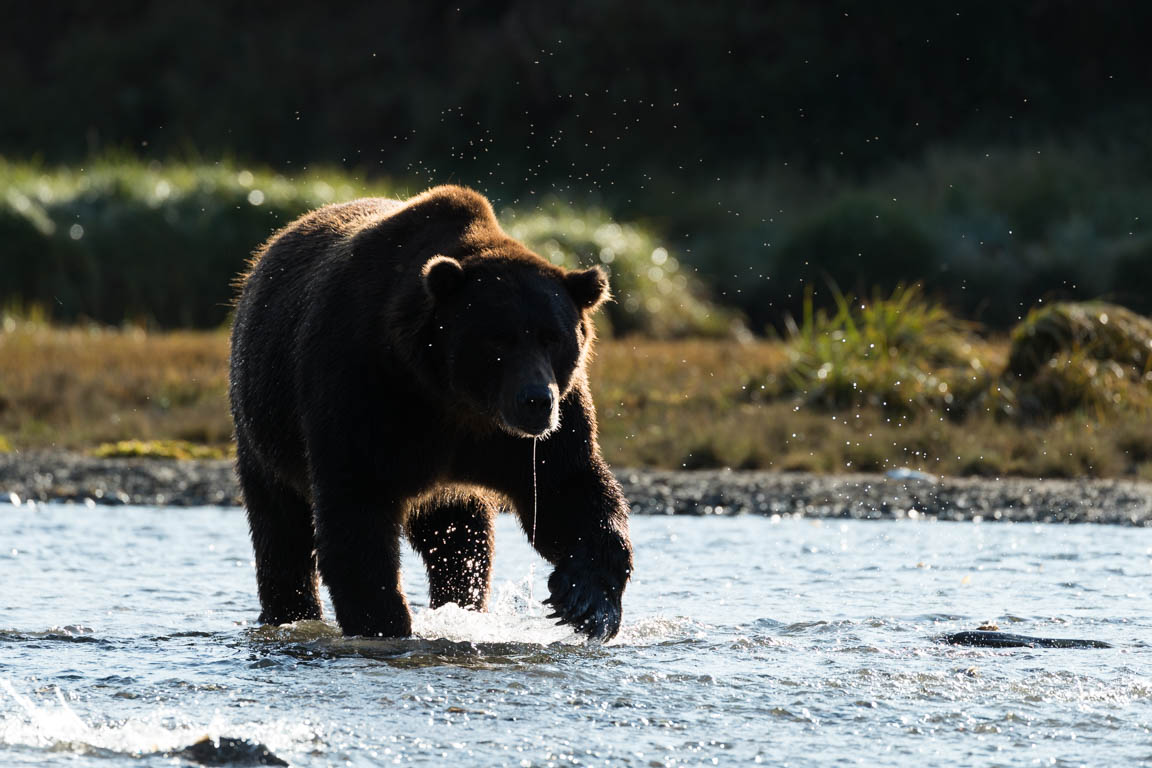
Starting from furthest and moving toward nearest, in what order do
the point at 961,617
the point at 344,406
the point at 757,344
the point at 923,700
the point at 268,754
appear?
the point at 757,344 → the point at 961,617 → the point at 344,406 → the point at 923,700 → the point at 268,754

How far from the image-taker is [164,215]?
2112 cm

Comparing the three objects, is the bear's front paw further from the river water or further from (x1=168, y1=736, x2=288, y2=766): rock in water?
(x1=168, y1=736, x2=288, y2=766): rock in water

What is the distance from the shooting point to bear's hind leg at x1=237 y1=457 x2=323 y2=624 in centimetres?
682

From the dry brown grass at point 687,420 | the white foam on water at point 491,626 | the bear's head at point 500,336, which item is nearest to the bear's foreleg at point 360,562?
the white foam on water at point 491,626

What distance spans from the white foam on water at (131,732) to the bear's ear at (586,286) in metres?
1.90

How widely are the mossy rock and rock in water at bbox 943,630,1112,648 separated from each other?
7060mm

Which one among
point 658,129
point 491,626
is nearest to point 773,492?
point 491,626

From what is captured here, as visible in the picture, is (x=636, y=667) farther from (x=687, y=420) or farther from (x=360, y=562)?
(x=687, y=420)

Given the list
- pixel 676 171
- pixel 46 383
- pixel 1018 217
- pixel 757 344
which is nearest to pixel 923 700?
pixel 46 383

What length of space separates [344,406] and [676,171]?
85.8 ft

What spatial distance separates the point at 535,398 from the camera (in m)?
5.51

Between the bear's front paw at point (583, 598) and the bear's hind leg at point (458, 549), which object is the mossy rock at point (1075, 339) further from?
the bear's front paw at point (583, 598)

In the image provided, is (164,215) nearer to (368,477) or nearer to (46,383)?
(46,383)

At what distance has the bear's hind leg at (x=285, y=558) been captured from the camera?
269 inches
